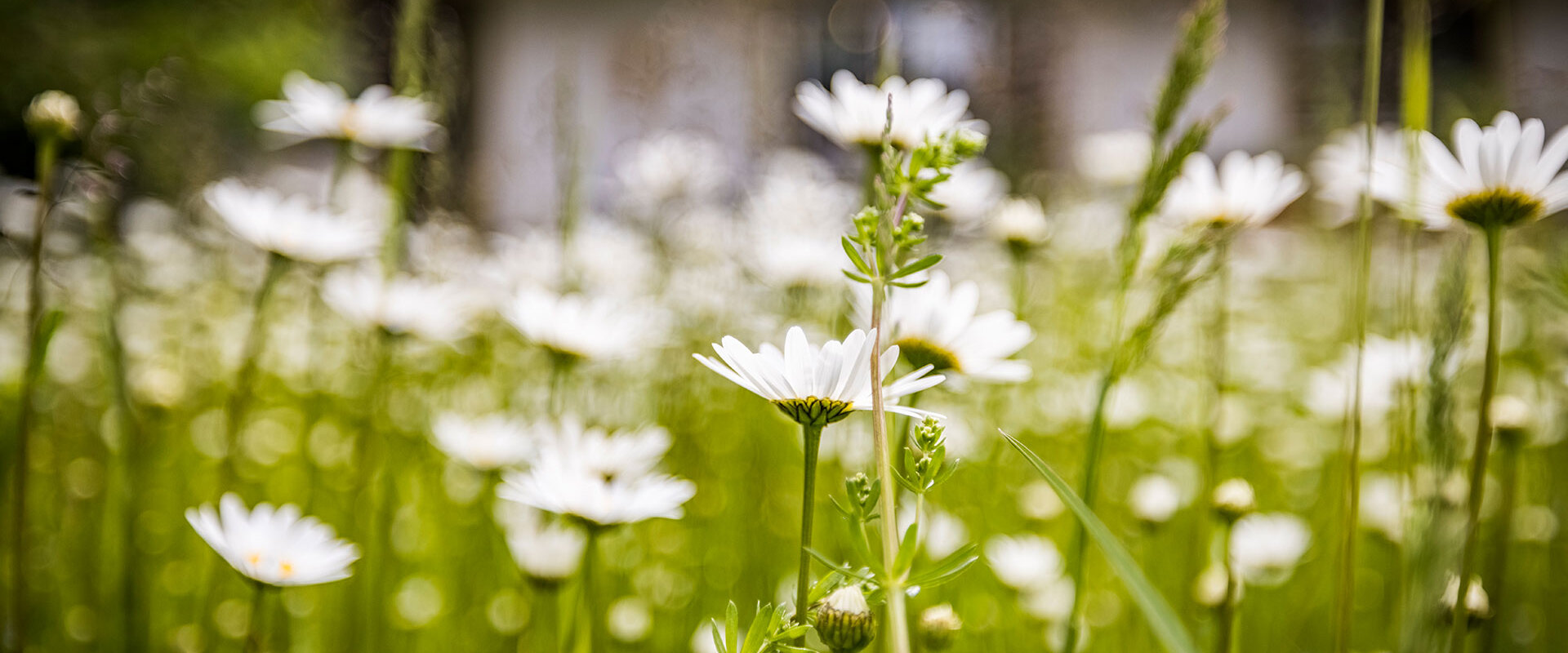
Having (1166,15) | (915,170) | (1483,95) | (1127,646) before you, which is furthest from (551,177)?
(915,170)

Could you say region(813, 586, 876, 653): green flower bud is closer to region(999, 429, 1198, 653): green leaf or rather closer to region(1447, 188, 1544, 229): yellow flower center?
region(999, 429, 1198, 653): green leaf

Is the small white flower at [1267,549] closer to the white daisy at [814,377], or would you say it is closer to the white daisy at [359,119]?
the white daisy at [814,377]

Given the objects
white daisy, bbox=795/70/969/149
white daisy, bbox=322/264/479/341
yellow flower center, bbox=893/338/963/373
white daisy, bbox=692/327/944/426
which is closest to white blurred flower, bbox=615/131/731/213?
white daisy, bbox=322/264/479/341

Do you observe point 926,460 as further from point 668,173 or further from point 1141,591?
point 668,173

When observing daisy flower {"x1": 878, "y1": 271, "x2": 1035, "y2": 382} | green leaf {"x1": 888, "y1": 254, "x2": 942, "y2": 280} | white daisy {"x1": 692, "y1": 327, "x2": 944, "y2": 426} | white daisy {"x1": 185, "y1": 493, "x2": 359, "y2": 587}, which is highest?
green leaf {"x1": 888, "y1": 254, "x2": 942, "y2": 280}

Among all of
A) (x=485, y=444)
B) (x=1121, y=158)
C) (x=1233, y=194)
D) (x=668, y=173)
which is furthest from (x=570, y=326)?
(x=1121, y=158)

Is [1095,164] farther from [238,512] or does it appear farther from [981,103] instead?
[238,512]
